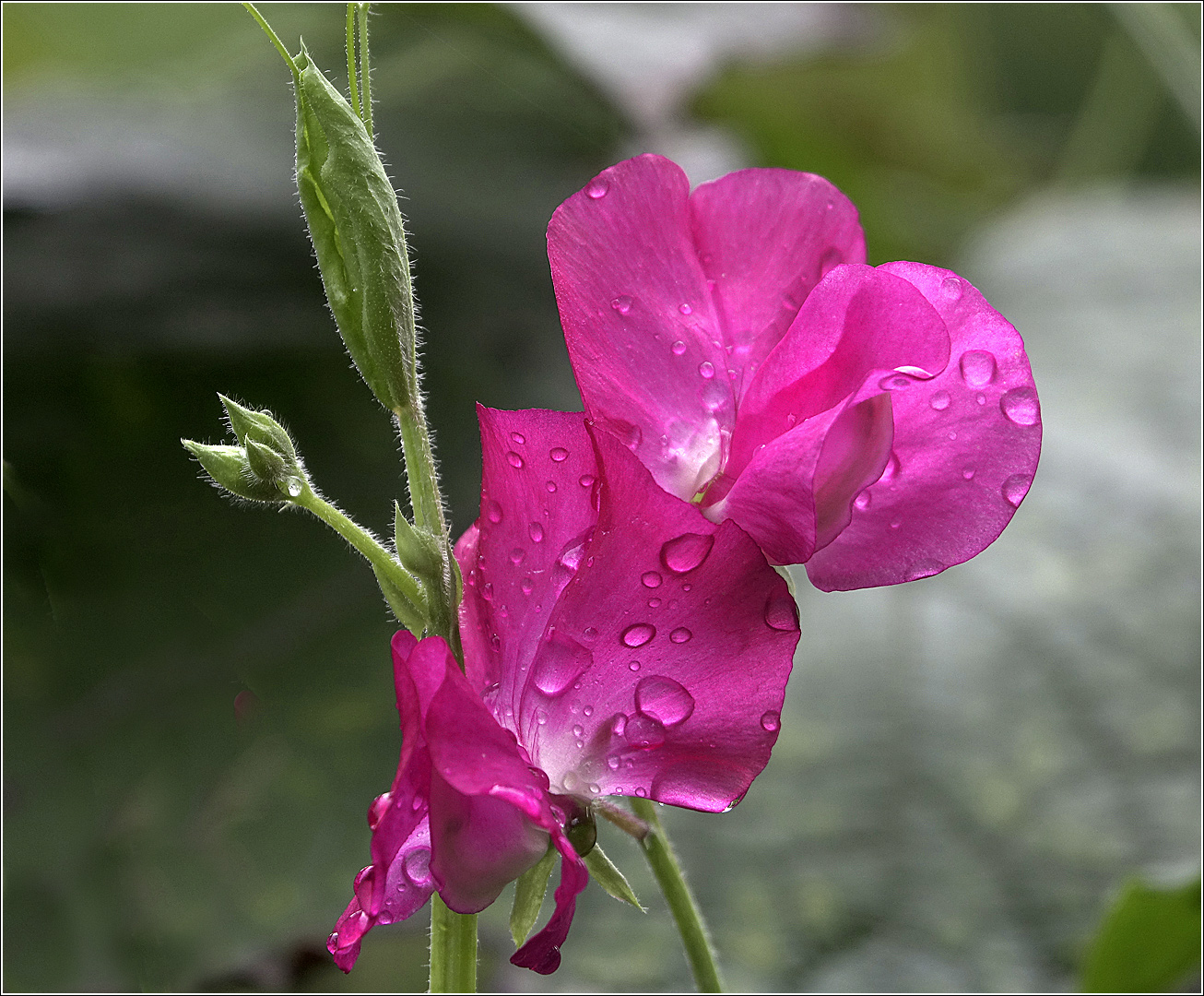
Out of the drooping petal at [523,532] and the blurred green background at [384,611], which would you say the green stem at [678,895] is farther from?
the blurred green background at [384,611]

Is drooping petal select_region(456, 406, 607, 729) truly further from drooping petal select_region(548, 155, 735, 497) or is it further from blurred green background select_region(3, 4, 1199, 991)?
blurred green background select_region(3, 4, 1199, 991)

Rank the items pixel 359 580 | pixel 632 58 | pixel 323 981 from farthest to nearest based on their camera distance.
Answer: pixel 632 58 → pixel 359 580 → pixel 323 981

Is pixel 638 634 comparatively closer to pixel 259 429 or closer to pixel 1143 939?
pixel 259 429

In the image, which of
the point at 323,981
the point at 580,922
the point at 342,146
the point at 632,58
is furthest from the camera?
the point at 632,58

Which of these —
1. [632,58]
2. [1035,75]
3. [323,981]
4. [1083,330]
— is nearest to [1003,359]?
[323,981]

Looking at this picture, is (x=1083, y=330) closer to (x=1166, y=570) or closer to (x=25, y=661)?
(x=1166, y=570)

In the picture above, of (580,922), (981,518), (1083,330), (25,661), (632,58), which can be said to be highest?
(632,58)

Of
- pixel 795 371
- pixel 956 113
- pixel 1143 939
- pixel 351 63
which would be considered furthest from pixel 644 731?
pixel 956 113
